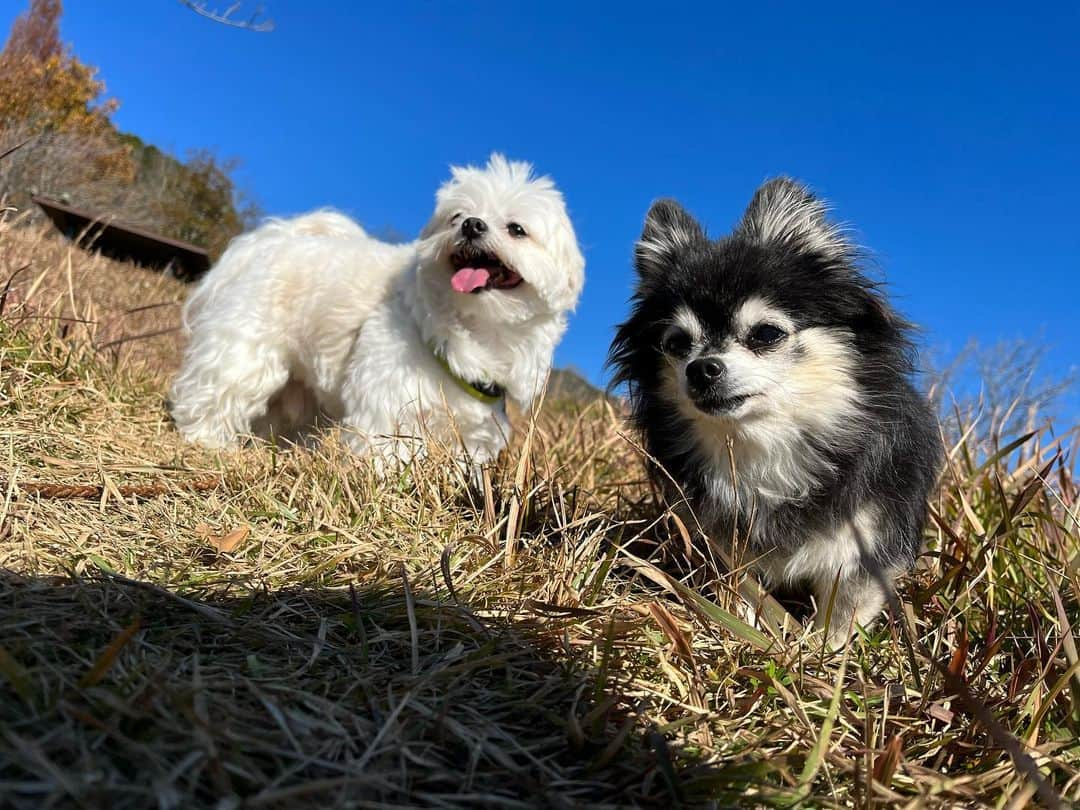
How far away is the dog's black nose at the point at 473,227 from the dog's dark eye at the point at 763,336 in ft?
6.09

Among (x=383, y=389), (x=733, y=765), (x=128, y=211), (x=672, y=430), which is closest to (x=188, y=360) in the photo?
(x=383, y=389)

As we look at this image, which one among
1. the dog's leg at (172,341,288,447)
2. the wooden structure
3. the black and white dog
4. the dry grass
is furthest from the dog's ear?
the wooden structure

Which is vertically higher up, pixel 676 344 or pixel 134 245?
pixel 676 344

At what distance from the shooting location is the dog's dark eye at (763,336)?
2.43m

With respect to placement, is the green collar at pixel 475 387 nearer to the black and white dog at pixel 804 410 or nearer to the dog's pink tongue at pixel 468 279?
the dog's pink tongue at pixel 468 279

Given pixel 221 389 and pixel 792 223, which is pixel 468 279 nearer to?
pixel 221 389

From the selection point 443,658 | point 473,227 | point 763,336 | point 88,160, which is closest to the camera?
point 443,658

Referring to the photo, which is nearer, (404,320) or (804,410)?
(804,410)

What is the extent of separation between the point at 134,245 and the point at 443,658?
10.00 meters

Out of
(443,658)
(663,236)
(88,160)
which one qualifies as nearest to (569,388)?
(663,236)

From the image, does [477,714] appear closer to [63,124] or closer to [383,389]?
[383,389]

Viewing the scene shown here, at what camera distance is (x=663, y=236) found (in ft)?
9.59

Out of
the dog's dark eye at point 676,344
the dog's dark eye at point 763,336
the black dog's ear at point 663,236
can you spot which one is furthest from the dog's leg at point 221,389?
the dog's dark eye at point 763,336

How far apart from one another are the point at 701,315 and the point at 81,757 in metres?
2.08
